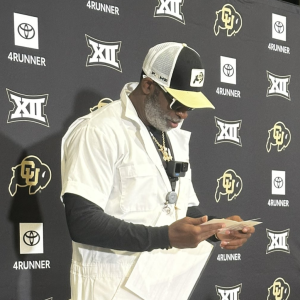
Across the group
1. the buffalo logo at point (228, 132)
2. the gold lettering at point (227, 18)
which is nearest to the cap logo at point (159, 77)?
the buffalo logo at point (228, 132)

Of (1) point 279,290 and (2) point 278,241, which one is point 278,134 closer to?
(2) point 278,241

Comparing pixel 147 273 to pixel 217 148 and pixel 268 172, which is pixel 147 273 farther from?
pixel 268 172

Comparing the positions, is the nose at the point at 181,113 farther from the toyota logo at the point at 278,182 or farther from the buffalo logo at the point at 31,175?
the toyota logo at the point at 278,182

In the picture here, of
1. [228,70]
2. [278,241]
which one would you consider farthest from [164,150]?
[278,241]

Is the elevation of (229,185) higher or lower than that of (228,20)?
lower

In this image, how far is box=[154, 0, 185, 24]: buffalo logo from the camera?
2381mm

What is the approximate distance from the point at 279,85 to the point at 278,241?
2.70 feet

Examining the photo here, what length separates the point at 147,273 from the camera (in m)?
1.41

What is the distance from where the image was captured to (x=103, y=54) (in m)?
2.20

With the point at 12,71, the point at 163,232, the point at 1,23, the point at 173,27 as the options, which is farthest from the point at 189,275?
the point at 173,27

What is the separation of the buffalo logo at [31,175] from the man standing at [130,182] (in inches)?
20.8

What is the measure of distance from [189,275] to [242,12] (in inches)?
64.6

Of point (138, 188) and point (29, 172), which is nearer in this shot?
point (138, 188)

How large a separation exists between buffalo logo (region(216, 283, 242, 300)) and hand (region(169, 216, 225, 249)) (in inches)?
51.5
